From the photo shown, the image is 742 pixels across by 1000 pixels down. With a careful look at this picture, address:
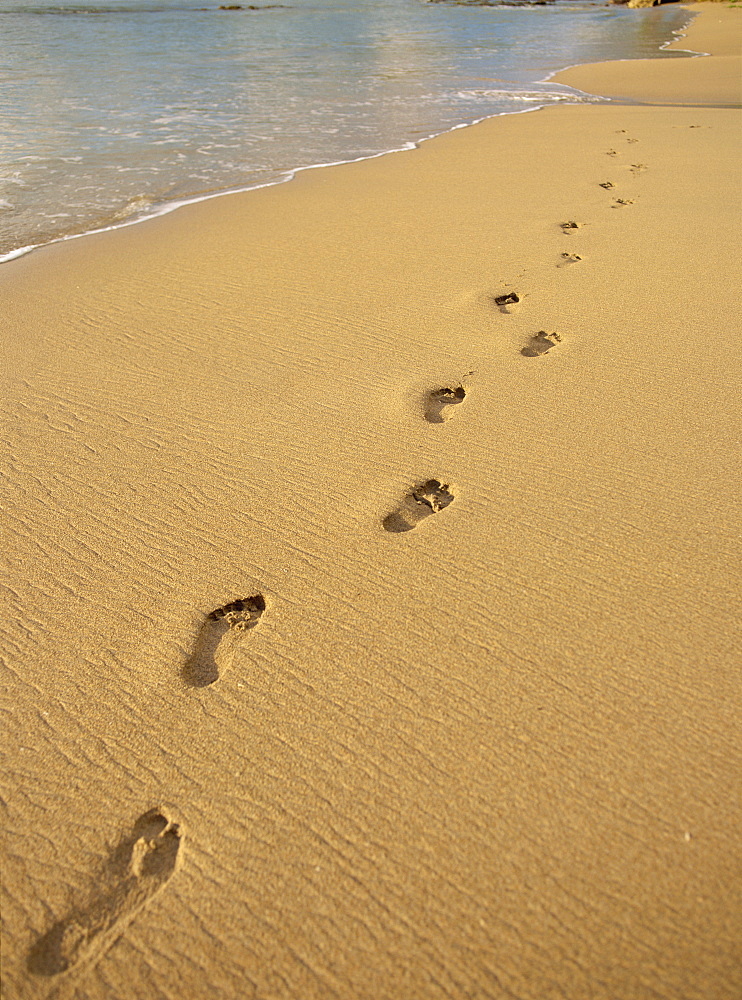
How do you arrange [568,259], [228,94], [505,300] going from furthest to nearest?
[228,94] → [568,259] → [505,300]

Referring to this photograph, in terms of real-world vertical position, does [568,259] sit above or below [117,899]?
above

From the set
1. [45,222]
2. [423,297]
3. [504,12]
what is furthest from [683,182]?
[504,12]

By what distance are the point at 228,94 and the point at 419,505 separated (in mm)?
9703

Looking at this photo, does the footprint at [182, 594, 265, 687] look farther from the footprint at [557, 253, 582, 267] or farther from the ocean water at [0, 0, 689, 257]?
the ocean water at [0, 0, 689, 257]

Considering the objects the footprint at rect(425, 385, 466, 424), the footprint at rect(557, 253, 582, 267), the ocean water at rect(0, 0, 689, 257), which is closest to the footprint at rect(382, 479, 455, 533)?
the footprint at rect(425, 385, 466, 424)

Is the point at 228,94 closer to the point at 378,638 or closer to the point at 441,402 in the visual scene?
the point at 441,402

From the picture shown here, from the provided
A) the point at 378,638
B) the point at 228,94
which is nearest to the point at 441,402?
the point at 378,638

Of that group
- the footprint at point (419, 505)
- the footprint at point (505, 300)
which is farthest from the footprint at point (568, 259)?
the footprint at point (419, 505)

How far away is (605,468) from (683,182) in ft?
12.3

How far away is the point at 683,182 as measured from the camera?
511 cm

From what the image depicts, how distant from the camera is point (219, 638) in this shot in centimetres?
192

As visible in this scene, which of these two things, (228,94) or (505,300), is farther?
(228,94)

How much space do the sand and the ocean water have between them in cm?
276

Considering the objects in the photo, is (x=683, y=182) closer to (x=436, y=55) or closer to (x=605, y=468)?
(x=605, y=468)
